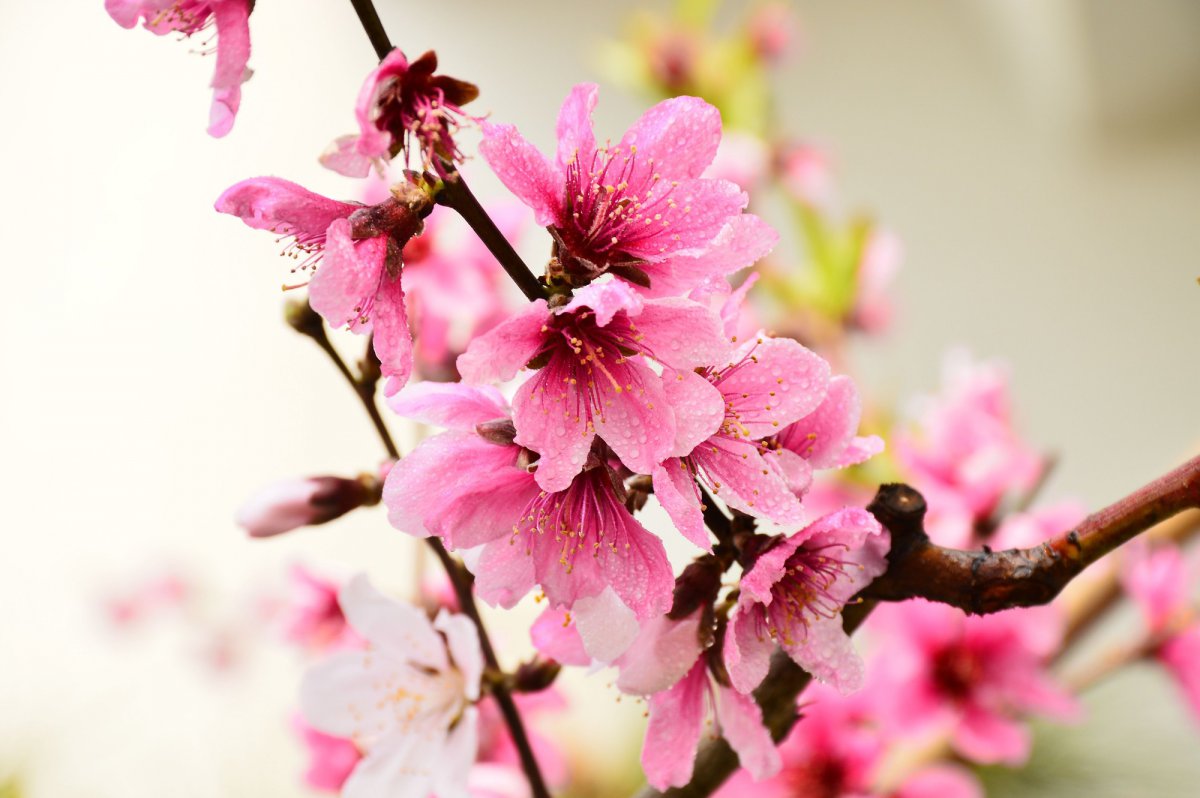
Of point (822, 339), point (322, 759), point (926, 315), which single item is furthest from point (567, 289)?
point (926, 315)

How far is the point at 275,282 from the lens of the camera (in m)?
1.74

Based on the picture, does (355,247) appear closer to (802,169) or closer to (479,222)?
(479,222)

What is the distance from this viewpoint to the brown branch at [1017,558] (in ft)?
0.85

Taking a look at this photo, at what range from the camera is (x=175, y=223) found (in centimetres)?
175

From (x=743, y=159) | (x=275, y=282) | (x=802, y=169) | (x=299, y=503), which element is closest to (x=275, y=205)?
(x=299, y=503)

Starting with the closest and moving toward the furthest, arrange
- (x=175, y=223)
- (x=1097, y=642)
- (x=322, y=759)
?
1. (x=322, y=759)
2. (x=1097, y=642)
3. (x=175, y=223)

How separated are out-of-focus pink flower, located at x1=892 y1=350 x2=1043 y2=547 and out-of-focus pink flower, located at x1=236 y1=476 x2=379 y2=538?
30 cm

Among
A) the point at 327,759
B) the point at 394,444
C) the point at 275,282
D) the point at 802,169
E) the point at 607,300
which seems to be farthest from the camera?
the point at 275,282

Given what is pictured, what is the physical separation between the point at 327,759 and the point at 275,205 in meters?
0.34

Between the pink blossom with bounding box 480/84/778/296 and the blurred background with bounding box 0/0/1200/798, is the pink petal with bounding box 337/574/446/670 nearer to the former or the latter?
the pink blossom with bounding box 480/84/778/296

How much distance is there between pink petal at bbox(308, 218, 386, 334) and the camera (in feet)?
0.76

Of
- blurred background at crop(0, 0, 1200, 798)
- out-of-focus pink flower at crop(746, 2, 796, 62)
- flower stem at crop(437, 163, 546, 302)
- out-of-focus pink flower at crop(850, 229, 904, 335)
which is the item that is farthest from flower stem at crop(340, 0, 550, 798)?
blurred background at crop(0, 0, 1200, 798)

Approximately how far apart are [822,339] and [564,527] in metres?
0.61

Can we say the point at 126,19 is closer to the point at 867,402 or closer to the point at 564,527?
the point at 564,527
